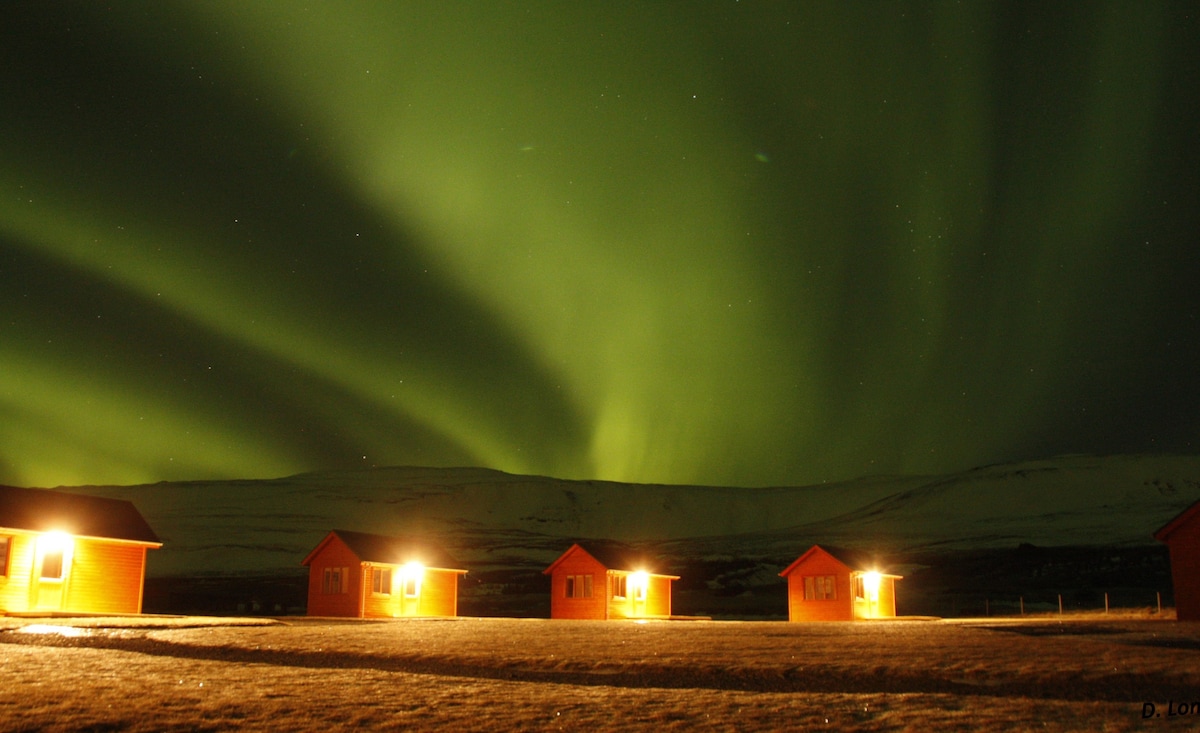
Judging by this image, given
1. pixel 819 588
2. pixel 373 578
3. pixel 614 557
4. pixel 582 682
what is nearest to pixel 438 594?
pixel 373 578

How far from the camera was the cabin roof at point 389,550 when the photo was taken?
46.1 metres

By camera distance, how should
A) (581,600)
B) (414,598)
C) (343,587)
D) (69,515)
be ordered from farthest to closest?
(581,600) < (414,598) < (343,587) < (69,515)

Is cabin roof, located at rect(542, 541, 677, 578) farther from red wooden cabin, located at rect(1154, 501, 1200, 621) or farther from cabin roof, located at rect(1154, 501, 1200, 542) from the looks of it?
red wooden cabin, located at rect(1154, 501, 1200, 621)

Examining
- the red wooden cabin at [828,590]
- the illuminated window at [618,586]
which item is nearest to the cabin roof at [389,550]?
the illuminated window at [618,586]

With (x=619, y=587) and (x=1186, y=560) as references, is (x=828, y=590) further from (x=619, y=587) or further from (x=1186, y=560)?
(x=1186, y=560)

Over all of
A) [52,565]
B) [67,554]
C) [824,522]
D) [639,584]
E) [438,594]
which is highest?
[824,522]

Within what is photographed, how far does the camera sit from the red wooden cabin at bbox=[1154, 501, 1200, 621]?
34375 millimetres

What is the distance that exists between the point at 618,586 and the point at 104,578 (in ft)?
81.4

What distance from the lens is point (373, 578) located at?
45.6m

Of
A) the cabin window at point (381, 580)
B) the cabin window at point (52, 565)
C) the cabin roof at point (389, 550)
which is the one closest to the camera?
the cabin window at point (52, 565)

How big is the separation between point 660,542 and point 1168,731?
4992 inches

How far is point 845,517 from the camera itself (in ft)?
521

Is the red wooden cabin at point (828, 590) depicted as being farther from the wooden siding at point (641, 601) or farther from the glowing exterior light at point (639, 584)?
the glowing exterior light at point (639, 584)

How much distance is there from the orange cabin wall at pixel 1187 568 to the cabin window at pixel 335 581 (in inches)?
1342
